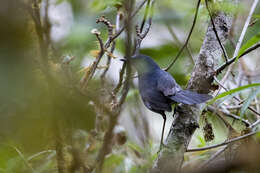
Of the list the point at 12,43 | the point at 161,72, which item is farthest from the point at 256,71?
the point at 12,43

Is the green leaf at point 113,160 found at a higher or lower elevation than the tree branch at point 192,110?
lower

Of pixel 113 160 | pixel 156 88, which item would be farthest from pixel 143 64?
pixel 113 160

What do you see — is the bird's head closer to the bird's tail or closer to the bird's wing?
the bird's wing

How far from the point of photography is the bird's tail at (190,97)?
2283 mm

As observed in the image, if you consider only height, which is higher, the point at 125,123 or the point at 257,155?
the point at 257,155

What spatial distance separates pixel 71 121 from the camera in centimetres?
118

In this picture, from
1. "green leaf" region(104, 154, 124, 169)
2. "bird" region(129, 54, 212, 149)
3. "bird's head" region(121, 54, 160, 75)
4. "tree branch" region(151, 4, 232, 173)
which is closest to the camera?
"tree branch" region(151, 4, 232, 173)

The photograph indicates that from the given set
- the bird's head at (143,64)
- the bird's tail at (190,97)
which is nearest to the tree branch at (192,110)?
the bird's tail at (190,97)

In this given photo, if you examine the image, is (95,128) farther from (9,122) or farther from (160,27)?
(160,27)

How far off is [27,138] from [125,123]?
3.89 meters

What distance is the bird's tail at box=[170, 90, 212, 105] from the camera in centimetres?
228

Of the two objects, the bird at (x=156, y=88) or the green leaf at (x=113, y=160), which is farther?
the green leaf at (x=113, y=160)

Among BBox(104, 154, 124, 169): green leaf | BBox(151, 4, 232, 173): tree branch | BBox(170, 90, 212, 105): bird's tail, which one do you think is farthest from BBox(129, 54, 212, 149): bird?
BBox(104, 154, 124, 169): green leaf

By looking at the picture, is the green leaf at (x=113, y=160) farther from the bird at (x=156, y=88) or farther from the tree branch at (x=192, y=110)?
the tree branch at (x=192, y=110)
